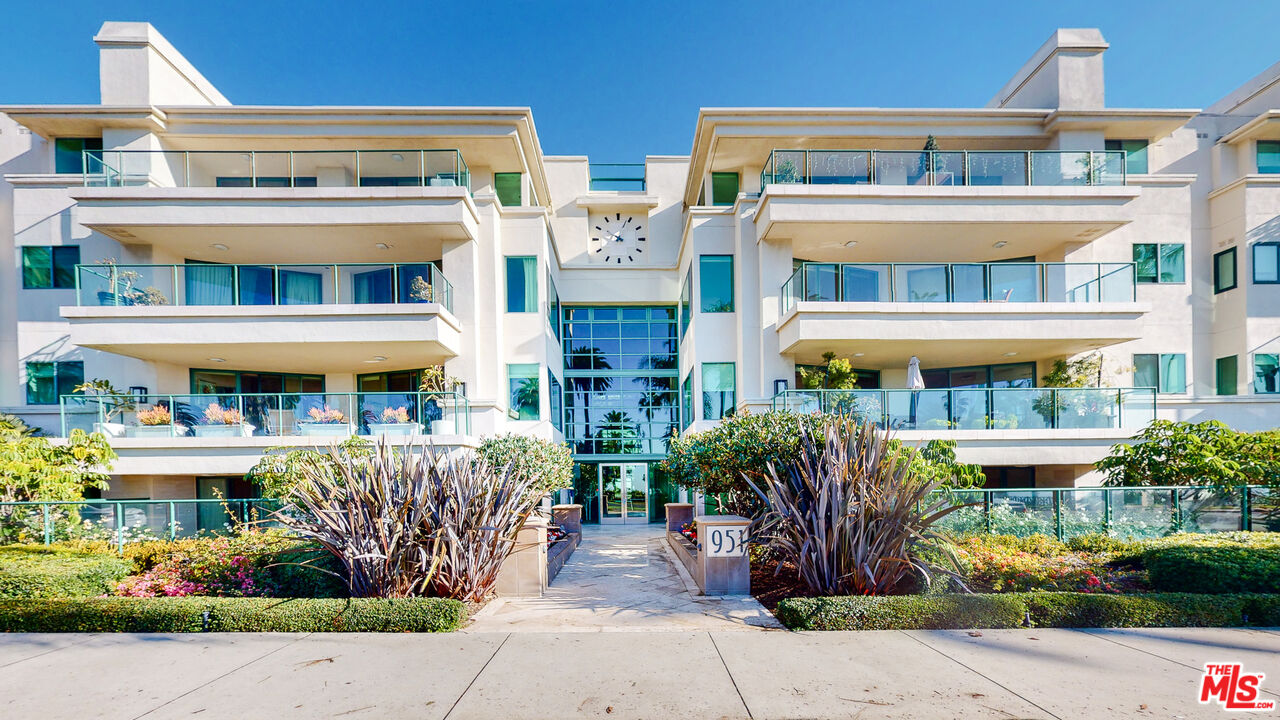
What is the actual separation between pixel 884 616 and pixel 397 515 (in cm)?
568

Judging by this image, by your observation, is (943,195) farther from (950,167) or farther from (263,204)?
(263,204)

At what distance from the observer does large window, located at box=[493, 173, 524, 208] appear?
18812 millimetres

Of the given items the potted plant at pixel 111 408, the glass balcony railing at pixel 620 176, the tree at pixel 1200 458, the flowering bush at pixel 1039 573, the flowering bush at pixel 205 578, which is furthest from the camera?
the glass balcony railing at pixel 620 176

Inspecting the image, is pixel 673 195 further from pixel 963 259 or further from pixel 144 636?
pixel 144 636

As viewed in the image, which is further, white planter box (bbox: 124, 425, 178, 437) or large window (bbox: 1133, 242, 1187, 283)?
large window (bbox: 1133, 242, 1187, 283)

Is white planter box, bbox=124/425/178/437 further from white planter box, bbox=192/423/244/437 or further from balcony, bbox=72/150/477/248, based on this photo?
balcony, bbox=72/150/477/248

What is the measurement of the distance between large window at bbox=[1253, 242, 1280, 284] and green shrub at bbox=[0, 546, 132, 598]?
1055 inches

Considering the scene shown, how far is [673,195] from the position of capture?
22.7m

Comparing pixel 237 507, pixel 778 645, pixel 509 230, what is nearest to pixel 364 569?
pixel 778 645

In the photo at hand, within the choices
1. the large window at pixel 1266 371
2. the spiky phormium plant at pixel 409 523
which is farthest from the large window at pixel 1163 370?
the spiky phormium plant at pixel 409 523

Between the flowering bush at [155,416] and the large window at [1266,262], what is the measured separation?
2883cm

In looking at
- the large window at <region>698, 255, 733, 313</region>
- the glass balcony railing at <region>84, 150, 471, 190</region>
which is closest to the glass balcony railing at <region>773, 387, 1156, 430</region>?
the large window at <region>698, 255, 733, 313</region>

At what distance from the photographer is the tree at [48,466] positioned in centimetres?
1109

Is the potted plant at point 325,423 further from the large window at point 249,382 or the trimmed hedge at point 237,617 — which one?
the trimmed hedge at point 237,617
